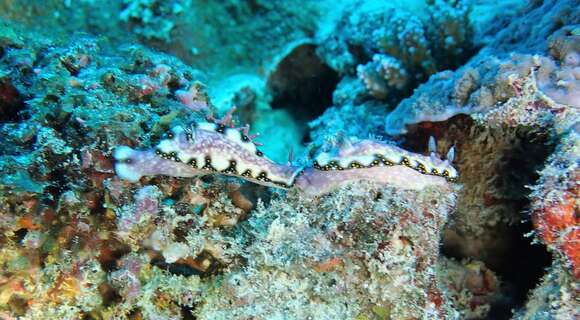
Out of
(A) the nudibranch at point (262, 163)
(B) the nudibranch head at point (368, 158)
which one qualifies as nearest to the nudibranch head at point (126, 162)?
(A) the nudibranch at point (262, 163)

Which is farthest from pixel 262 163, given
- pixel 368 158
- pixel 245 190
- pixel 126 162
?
pixel 126 162

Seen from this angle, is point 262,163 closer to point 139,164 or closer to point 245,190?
point 245,190

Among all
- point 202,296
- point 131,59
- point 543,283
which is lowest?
point 202,296

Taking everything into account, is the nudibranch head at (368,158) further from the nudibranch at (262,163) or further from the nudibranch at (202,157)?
the nudibranch at (202,157)

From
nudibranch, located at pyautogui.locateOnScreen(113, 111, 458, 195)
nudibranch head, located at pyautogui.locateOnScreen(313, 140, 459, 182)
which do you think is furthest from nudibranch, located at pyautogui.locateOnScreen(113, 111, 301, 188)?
nudibranch head, located at pyautogui.locateOnScreen(313, 140, 459, 182)

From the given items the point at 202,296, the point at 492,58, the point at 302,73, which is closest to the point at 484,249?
the point at 492,58

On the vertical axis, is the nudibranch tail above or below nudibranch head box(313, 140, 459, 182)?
below

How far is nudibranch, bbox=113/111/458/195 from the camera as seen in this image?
276 cm

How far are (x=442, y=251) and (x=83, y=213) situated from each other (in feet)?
11.4

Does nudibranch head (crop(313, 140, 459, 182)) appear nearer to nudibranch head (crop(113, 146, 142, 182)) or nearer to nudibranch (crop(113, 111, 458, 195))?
nudibranch (crop(113, 111, 458, 195))

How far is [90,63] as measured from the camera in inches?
132

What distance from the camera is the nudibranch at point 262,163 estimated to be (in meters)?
2.76

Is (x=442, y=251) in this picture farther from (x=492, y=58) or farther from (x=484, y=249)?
(x=492, y=58)

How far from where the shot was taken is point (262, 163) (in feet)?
9.62
